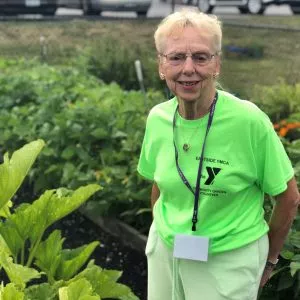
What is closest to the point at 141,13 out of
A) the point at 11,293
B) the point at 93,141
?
the point at 93,141

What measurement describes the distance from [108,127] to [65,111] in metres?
0.63

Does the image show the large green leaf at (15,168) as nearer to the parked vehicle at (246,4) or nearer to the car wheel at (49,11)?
the parked vehicle at (246,4)

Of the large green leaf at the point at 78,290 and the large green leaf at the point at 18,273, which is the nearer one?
the large green leaf at the point at 78,290

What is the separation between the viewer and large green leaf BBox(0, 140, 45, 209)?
271cm

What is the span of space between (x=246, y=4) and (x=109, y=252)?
8074 millimetres

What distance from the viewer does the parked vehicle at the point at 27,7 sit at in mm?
15737

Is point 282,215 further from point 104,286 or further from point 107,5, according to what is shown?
point 107,5

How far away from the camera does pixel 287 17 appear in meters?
10.5

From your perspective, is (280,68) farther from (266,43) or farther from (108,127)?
(108,127)

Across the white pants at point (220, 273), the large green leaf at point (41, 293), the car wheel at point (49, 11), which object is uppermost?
the white pants at point (220, 273)

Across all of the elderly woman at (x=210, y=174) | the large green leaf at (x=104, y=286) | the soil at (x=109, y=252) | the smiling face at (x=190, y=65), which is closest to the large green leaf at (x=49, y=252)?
the large green leaf at (x=104, y=286)

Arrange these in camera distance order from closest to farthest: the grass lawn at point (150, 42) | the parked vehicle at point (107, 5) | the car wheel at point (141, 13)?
the grass lawn at point (150, 42) < the car wheel at point (141, 13) < the parked vehicle at point (107, 5)

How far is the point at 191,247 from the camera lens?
228cm

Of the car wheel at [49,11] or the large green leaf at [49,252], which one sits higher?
the large green leaf at [49,252]
